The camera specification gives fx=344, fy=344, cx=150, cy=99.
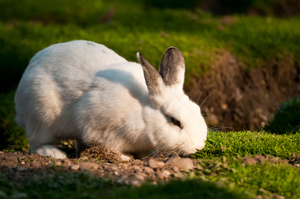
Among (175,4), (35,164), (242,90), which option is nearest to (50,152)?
(35,164)

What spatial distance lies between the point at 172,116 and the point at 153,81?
40 cm

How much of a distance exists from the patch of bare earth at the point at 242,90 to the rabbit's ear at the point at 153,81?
228cm

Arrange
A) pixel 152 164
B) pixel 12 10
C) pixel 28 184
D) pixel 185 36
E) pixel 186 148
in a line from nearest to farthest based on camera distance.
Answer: pixel 28 184 → pixel 152 164 → pixel 186 148 → pixel 185 36 → pixel 12 10

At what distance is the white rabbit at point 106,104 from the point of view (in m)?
3.40

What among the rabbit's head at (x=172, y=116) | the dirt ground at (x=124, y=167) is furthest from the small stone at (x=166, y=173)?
the rabbit's head at (x=172, y=116)

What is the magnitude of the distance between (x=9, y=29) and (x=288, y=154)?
6241 mm

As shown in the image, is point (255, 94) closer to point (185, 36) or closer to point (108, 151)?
point (185, 36)

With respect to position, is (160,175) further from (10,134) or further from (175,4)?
(175,4)

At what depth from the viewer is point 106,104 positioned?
351cm

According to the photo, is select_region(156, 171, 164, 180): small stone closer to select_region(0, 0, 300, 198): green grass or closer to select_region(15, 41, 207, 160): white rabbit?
select_region(0, 0, 300, 198): green grass

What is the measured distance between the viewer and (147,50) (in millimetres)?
5957

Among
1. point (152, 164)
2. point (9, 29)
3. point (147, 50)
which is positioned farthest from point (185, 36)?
point (152, 164)

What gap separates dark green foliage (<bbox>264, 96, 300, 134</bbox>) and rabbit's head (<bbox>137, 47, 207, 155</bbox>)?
5.38ft

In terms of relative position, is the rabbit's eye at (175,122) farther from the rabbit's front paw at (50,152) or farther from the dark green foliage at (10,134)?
the dark green foliage at (10,134)
